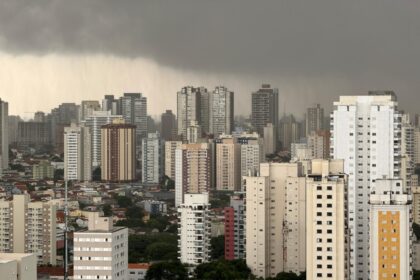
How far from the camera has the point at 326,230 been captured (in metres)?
6.75

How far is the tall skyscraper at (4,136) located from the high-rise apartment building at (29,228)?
21.3 ft

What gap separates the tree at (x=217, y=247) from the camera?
33.5ft

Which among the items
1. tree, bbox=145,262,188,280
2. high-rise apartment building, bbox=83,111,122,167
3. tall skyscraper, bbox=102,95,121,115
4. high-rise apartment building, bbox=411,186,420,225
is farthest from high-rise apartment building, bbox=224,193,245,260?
high-rise apartment building, bbox=83,111,122,167

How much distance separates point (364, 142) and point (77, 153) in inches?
447

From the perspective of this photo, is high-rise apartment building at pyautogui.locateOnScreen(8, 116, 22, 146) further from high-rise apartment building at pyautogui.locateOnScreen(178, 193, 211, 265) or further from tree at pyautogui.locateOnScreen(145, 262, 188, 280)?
tree at pyautogui.locateOnScreen(145, 262, 188, 280)

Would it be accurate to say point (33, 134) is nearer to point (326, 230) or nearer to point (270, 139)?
point (270, 139)

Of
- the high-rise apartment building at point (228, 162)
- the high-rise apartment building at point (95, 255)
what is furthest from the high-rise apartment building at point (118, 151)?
the high-rise apartment building at point (95, 255)

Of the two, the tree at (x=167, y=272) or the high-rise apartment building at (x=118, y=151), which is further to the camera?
the high-rise apartment building at (x=118, y=151)

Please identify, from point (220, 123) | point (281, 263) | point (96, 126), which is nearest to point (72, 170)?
point (96, 126)

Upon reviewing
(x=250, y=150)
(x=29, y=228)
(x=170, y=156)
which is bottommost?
(x=29, y=228)

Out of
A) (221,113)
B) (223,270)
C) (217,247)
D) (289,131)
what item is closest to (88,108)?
(221,113)

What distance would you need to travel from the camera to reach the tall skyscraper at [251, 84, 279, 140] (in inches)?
573

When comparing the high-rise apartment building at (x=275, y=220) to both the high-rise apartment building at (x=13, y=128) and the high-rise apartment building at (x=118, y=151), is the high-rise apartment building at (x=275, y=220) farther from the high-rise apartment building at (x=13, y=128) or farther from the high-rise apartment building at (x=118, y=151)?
the high-rise apartment building at (x=118, y=151)

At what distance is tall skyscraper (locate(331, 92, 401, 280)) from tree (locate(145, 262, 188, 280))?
177 centimetres
